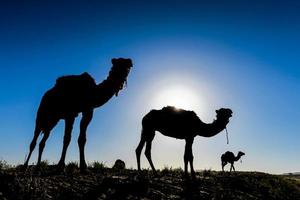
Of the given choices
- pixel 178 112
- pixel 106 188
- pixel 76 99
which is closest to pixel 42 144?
pixel 76 99

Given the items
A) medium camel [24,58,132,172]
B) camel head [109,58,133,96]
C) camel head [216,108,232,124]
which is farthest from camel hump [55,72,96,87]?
camel head [216,108,232,124]

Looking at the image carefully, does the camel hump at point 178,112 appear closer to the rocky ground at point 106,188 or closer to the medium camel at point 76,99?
the rocky ground at point 106,188

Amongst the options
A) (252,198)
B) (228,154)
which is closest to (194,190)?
(252,198)

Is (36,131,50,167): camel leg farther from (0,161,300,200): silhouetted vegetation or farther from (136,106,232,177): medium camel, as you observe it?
(136,106,232,177): medium camel

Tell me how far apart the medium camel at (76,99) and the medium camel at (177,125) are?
422 centimetres

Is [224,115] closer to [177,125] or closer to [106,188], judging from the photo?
[177,125]

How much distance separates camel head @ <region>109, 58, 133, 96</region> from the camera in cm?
1402

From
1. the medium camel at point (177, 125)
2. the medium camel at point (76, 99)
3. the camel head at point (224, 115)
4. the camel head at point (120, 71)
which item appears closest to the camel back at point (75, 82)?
the medium camel at point (76, 99)

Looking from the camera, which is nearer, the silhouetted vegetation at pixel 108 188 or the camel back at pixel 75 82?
the silhouetted vegetation at pixel 108 188

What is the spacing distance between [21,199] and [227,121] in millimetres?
12222

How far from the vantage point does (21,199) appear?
26.9 feet

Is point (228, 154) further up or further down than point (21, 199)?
further up

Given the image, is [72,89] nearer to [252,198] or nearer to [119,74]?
[119,74]

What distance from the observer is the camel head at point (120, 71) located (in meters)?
14.0
